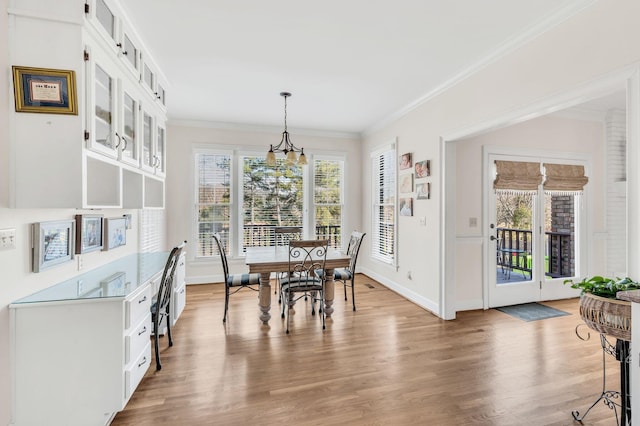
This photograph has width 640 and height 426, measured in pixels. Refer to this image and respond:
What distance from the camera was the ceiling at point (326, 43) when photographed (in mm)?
2180

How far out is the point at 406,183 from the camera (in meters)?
4.34

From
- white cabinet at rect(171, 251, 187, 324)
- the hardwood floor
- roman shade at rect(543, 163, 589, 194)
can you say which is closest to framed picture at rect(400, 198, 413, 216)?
the hardwood floor

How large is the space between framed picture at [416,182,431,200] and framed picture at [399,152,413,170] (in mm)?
365

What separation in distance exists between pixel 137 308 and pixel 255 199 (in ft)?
11.2

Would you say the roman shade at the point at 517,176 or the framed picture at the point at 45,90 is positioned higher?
the framed picture at the point at 45,90

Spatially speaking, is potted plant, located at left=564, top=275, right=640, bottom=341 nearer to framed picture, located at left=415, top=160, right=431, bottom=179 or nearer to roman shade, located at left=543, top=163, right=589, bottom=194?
framed picture, located at left=415, top=160, right=431, bottom=179

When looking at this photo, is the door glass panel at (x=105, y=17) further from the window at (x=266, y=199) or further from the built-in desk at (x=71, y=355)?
the window at (x=266, y=199)

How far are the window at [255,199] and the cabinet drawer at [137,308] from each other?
2956 millimetres

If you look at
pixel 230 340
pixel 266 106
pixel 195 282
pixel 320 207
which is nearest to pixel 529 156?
pixel 320 207

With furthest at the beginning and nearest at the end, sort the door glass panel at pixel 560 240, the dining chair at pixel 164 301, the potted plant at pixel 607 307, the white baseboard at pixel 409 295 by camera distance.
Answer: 1. the door glass panel at pixel 560 240
2. the white baseboard at pixel 409 295
3. the dining chair at pixel 164 301
4. the potted plant at pixel 607 307

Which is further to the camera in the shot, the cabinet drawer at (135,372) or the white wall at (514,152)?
the white wall at (514,152)

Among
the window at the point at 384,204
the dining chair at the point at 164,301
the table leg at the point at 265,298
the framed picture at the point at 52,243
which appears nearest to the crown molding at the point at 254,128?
the window at the point at 384,204

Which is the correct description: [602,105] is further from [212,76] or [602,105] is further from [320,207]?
[212,76]

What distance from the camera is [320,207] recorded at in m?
5.66
